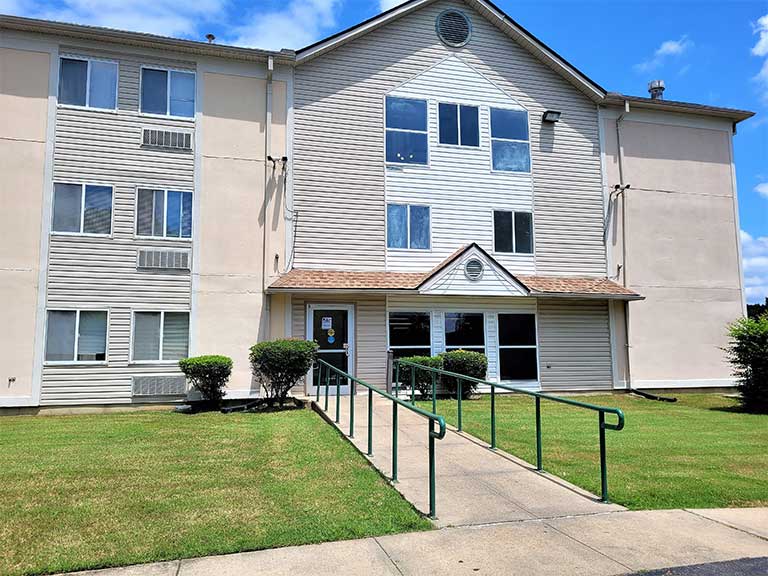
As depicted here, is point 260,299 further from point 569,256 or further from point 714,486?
point 714,486

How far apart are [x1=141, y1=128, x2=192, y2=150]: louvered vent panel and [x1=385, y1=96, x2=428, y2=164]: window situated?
526cm

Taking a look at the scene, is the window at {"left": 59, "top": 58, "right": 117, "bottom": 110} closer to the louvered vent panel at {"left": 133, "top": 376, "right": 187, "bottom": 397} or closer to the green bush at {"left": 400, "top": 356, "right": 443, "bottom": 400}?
the louvered vent panel at {"left": 133, "top": 376, "right": 187, "bottom": 397}

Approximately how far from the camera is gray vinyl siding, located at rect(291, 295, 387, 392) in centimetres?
1444

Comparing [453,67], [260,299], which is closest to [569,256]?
[453,67]

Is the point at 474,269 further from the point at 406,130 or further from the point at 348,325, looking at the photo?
the point at 406,130

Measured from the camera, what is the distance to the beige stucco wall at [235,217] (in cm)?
1385

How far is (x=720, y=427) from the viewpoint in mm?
10961

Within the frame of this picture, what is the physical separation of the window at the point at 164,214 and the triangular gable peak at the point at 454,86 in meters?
6.50

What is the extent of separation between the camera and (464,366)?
46.6 ft

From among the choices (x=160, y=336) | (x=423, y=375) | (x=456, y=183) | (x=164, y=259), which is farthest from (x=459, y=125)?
(x=160, y=336)

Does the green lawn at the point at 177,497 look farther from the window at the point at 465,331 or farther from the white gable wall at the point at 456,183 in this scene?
the white gable wall at the point at 456,183

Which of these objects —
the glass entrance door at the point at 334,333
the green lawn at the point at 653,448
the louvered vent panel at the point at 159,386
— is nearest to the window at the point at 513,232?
the green lawn at the point at 653,448

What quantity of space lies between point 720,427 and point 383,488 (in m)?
8.06

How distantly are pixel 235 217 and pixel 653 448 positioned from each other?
34.4 ft
